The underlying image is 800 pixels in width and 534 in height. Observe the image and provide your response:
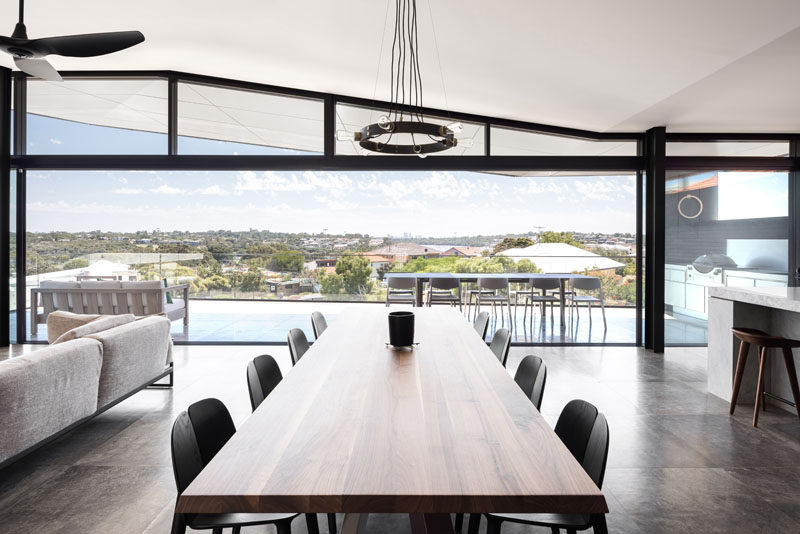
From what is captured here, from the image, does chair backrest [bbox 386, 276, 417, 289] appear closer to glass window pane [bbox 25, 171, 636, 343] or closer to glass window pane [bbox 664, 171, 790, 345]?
glass window pane [bbox 25, 171, 636, 343]

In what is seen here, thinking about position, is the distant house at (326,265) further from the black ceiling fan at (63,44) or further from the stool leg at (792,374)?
the stool leg at (792,374)

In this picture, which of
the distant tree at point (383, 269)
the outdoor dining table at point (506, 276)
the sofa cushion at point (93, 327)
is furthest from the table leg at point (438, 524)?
the distant tree at point (383, 269)

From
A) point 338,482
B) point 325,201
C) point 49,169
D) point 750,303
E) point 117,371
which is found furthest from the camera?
point 325,201

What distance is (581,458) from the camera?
1627 mm

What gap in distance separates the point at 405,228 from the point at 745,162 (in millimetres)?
4069

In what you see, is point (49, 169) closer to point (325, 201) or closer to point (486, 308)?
point (325, 201)

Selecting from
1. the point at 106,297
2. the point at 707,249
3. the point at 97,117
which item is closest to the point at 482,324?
the point at 707,249

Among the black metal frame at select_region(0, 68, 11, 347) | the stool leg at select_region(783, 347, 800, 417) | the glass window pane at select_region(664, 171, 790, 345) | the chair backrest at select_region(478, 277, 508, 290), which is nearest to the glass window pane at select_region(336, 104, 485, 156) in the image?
the chair backrest at select_region(478, 277, 508, 290)

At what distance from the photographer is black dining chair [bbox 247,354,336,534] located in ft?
6.83

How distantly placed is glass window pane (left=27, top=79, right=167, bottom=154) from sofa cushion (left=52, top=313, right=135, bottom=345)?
281cm

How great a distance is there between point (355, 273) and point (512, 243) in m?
2.01

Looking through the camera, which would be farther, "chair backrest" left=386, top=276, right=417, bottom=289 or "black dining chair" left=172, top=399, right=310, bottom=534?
"chair backrest" left=386, top=276, right=417, bottom=289

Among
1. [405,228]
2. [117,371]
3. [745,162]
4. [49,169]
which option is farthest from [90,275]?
[745,162]

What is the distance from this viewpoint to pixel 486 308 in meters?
6.43
